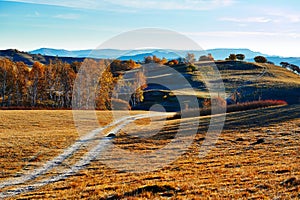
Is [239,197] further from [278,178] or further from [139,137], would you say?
[139,137]

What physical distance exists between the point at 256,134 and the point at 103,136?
1761 centimetres

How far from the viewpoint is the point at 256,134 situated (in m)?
33.3

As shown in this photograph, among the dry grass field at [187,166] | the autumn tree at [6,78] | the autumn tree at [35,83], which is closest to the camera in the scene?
the dry grass field at [187,166]

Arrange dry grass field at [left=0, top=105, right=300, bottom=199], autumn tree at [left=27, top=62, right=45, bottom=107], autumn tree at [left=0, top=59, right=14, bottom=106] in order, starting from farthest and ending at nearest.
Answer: autumn tree at [left=27, top=62, right=45, bottom=107]
autumn tree at [left=0, top=59, right=14, bottom=106]
dry grass field at [left=0, top=105, right=300, bottom=199]

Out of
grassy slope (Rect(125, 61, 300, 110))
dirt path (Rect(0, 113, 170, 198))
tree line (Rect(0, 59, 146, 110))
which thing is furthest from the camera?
grassy slope (Rect(125, 61, 300, 110))

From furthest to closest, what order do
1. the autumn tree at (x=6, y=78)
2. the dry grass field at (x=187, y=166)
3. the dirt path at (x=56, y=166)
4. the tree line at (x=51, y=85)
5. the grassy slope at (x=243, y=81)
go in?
1. the grassy slope at (x=243, y=81)
2. the tree line at (x=51, y=85)
3. the autumn tree at (x=6, y=78)
4. the dirt path at (x=56, y=166)
5. the dry grass field at (x=187, y=166)

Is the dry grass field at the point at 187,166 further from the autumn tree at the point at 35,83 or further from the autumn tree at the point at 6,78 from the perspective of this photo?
the autumn tree at the point at 35,83

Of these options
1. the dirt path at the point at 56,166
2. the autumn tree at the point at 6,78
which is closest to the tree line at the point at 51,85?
the autumn tree at the point at 6,78

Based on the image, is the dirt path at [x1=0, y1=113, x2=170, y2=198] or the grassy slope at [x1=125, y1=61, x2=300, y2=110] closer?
the dirt path at [x1=0, y1=113, x2=170, y2=198]

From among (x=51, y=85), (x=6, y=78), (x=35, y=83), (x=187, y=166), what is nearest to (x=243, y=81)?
(x=51, y=85)

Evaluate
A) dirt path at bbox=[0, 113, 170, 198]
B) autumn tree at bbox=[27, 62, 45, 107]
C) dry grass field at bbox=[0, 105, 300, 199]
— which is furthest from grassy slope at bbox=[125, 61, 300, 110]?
dirt path at bbox=[0, 113, 170, 198]

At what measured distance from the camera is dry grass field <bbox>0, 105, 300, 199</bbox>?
1460 centimetres

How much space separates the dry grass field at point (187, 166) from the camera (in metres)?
14.6

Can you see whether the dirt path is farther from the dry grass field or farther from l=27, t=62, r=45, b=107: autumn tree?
l=27, t=62, r=45, b=107: autumn tree
